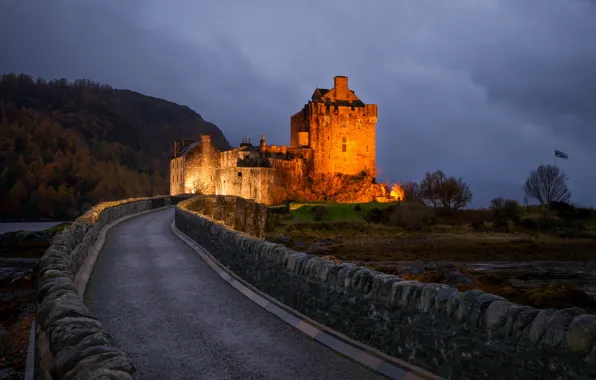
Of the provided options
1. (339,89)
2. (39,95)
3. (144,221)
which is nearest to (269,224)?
(144,221)

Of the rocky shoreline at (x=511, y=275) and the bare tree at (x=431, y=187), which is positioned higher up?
the bare tree at (x=431, y=187)

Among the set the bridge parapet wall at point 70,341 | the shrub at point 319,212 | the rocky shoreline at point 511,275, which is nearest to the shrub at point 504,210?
the rocky shoreline at point 511,275

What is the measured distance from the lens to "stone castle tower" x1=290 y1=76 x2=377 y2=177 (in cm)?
9075

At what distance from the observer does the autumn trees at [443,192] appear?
78688mm

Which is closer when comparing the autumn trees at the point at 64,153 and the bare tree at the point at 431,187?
the bare tree at the point at 431,187

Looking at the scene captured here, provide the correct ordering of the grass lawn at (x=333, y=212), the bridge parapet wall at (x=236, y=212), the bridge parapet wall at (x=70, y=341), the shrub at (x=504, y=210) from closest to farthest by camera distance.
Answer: the bridge parapet wall at (x=70, y=341), the bridge parapet wall at (x=236, y=212), the shrub at (x=504, y=210), the grass lawn at (x=333, y=212)

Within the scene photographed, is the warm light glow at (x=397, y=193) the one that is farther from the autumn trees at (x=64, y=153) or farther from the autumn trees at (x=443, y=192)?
the autumn trees at (x=64, y=153)

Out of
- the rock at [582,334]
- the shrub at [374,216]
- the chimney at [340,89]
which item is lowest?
the rock at [582,334]

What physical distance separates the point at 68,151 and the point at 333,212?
99056 mm

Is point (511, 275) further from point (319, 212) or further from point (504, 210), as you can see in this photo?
point (504, 210)

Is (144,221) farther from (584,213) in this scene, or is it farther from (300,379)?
(584,213)

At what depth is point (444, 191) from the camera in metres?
79.9

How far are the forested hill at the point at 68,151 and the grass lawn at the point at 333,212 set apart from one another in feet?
165

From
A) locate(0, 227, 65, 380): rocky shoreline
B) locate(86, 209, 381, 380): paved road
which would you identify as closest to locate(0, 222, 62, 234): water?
locate(0, 227, 65, 380): rocky shoreline
